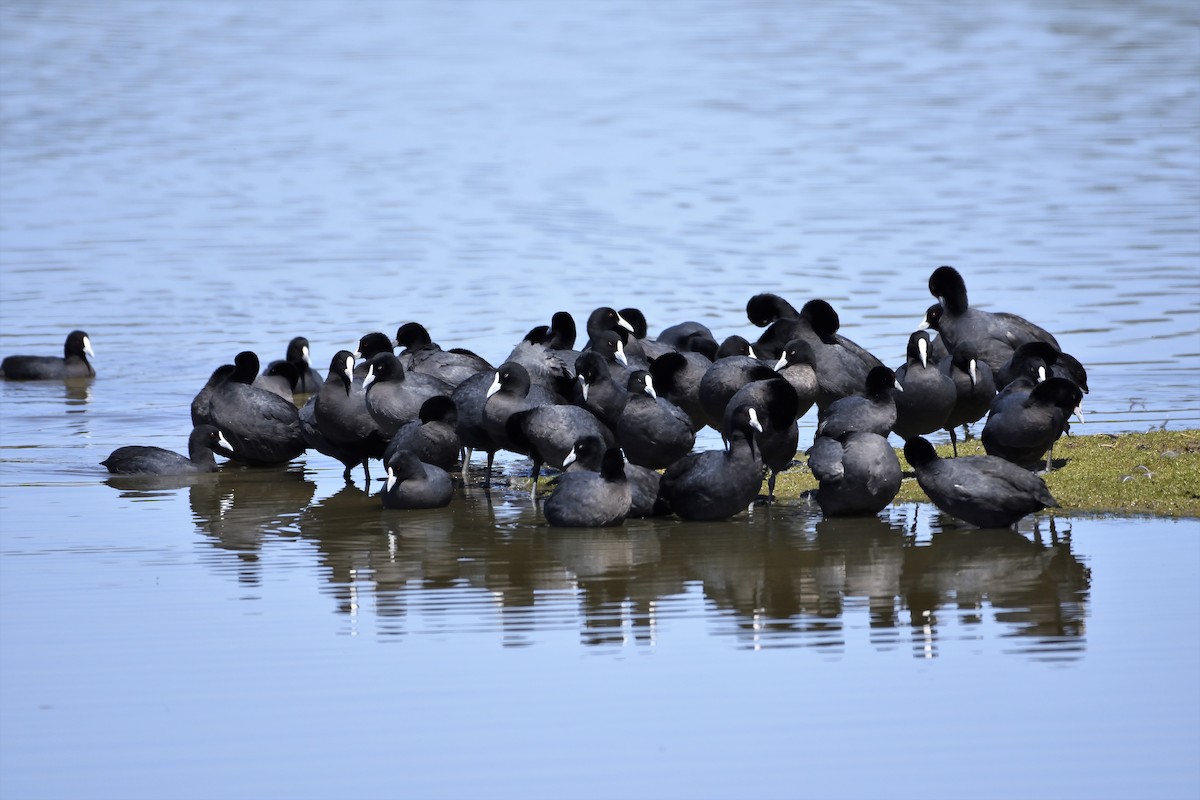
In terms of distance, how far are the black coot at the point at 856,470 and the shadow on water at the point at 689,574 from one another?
0.17 m

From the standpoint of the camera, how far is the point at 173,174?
30.7m

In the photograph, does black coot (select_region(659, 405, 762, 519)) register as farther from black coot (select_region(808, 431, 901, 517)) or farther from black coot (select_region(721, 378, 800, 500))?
black coot (select_region(808, 431, 901, 517))

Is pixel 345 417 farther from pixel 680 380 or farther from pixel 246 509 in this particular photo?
pixel 680 380

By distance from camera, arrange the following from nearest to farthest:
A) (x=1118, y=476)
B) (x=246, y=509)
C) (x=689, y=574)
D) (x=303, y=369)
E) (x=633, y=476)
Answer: (x=689, y=574), (x=633, y=476), (x=1118, y=476), (x=246, y=509), (x=303, y=369)

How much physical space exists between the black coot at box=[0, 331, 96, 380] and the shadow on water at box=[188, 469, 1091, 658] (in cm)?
620

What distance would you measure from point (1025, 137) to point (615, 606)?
2572cm

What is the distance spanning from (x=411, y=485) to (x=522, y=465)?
79.7 inches

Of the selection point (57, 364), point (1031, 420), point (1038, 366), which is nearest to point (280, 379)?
point (57, 364)

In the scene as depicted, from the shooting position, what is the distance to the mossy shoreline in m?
10.9

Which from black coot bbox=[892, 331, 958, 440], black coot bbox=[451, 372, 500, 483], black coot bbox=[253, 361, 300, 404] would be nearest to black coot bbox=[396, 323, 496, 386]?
black coot bbox=[451, 372, 500, 483]

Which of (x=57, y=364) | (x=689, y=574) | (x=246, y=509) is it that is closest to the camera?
(x=689, y=574)

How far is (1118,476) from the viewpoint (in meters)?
11.5

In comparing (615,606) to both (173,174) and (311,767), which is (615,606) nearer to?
(311,767)

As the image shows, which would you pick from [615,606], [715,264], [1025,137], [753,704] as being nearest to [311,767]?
[753,704]
